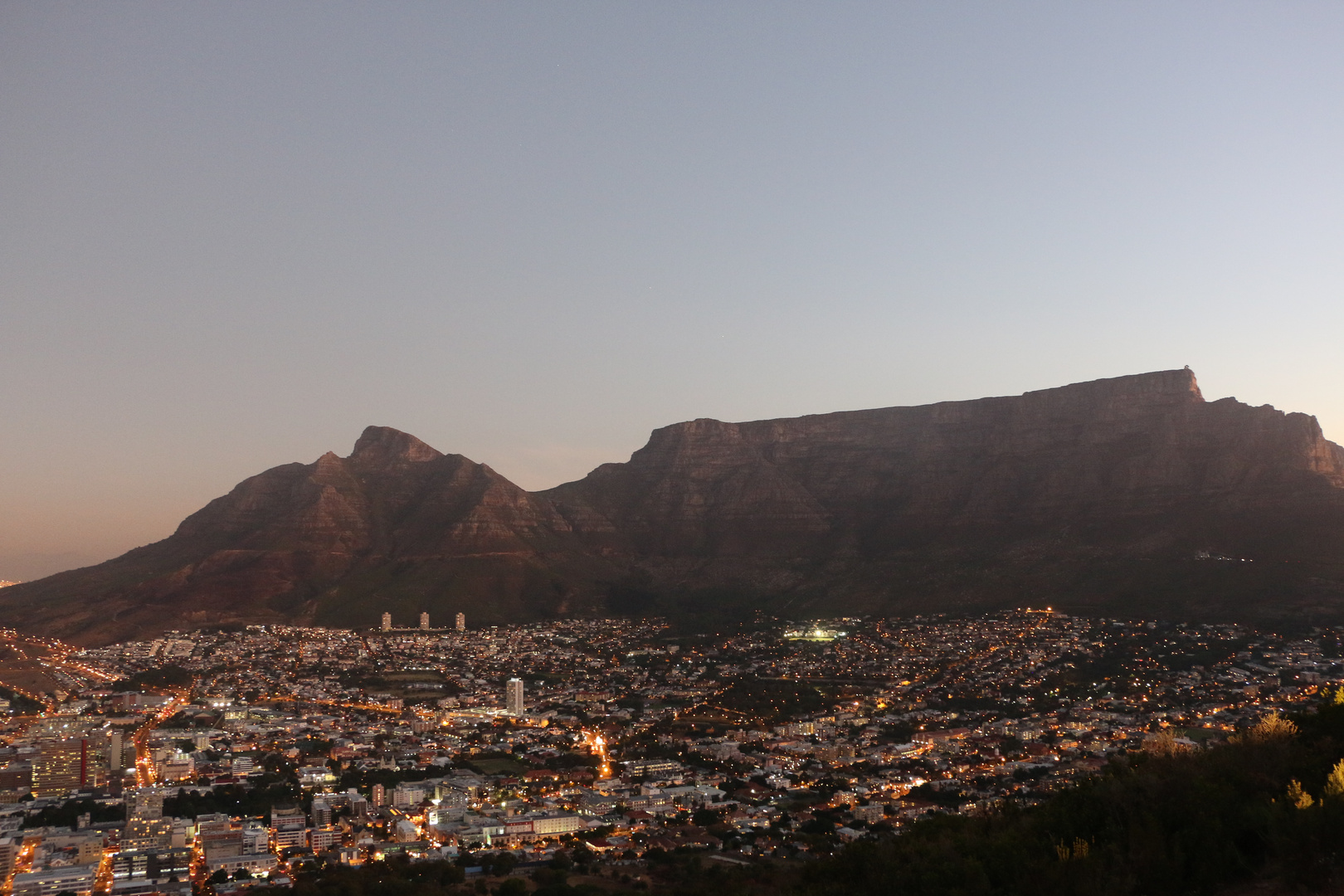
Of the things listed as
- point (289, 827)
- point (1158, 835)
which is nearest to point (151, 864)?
point (289, 827)

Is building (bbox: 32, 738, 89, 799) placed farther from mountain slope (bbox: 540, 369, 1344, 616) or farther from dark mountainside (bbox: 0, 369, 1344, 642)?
mountain slope (bbox: 540, 369, 1344, 616)

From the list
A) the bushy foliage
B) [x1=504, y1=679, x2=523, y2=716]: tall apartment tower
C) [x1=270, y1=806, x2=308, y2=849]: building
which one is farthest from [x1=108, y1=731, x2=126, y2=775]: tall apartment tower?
the bushy foliage

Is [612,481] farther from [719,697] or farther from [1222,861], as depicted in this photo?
[1222,861]

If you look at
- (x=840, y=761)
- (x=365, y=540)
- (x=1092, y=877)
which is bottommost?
(x=840, y=761)

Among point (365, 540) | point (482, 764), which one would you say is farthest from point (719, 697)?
point (365, 540)

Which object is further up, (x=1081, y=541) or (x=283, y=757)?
(x=1081, y=541)

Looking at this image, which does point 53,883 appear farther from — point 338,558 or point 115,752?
point 338,558
